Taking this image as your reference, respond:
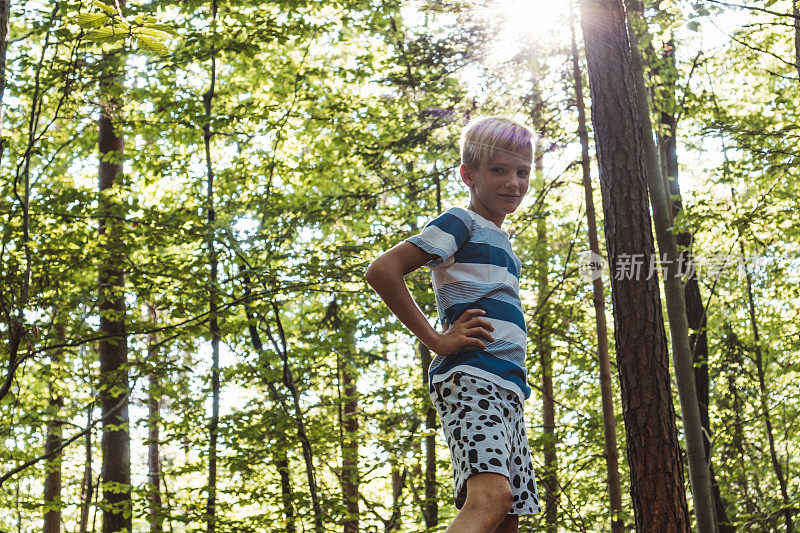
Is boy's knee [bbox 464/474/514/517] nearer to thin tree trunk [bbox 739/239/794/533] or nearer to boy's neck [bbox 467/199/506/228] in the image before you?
boy's neck [bbox 467/199/506/228]

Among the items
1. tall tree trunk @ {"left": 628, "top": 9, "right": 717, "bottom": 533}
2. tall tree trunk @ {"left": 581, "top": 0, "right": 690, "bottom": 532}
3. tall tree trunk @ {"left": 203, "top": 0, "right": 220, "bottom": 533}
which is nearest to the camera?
tall tree trunk @ {"left": 581, "top": 0, "right": 690, "bottom": 532}

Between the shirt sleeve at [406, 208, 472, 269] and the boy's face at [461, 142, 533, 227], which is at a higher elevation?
the boy's face at [461, 142, 533, 227]

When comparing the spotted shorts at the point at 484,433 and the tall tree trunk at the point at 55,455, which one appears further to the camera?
the tall tree trunk at the point at 55,455

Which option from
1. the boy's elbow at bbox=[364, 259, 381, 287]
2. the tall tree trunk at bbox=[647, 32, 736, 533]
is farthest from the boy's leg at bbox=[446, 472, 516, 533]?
the tall tree trunk at bbox=[647, 32, 736, 533]

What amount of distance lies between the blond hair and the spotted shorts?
72 centimetres

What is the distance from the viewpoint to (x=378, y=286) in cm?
199

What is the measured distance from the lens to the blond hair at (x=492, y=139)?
217 centimetres

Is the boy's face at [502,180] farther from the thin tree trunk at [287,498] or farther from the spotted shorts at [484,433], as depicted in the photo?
the thin tree trunk at [287,498]

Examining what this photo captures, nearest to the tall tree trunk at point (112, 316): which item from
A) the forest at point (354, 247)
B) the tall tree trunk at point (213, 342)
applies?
the forest at point (354, 247)

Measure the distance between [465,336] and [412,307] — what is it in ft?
0.59

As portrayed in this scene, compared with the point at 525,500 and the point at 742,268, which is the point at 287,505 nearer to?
the point at 525,500

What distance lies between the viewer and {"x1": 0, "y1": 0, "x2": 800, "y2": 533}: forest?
4289mm

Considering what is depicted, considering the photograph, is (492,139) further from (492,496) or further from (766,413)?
(766,413)

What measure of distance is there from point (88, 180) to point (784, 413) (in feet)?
36.8
